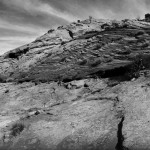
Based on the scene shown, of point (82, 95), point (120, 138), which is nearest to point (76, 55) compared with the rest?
point (82, 95)

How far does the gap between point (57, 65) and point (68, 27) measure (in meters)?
16.5

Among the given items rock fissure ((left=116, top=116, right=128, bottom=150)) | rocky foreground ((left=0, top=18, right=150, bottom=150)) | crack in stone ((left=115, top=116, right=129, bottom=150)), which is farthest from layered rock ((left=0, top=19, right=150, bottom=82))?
crack in stone ((left=115, top=116, right=129, bottom=150))

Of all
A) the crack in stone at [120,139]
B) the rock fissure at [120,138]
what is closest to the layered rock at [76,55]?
the rock fissure at [120,138]

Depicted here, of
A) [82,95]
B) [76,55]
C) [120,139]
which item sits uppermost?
[76,55]

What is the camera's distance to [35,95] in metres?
24.9

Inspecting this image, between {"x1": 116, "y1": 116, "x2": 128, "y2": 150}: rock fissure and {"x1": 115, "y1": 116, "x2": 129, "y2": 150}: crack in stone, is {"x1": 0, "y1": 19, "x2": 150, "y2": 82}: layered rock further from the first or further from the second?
{"x1": 115, "y1": 116, "x2": 129, "y2": 150}: crack in stone

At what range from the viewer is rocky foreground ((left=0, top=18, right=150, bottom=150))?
610 inches

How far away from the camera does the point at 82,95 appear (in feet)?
71.6

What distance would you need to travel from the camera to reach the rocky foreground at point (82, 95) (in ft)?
50.9

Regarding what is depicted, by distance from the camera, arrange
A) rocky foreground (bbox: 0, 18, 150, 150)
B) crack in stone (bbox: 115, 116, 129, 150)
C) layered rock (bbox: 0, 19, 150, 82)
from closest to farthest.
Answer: crack in stone (bbox: 115, 116, 129, 150) → rocky foreground (bbox: 0, 18, 150, 150) → layered rock (bbox: 0, 19, 150, 82)

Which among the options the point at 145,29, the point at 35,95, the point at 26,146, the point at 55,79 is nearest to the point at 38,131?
the point at 26,146

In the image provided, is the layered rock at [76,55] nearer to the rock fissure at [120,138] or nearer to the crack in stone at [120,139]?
the rock fissure at [120,138]

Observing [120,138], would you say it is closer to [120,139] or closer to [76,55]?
[120,139]

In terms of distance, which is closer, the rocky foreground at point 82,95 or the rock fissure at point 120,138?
the rock fissure at point 120,138
